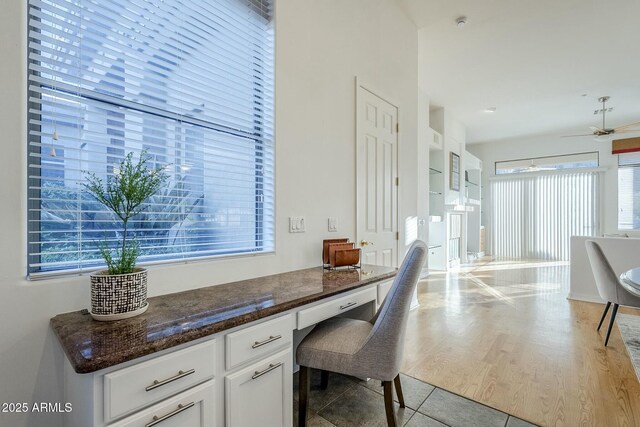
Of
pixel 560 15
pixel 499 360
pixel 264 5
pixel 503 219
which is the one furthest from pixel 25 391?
pixel 503 219

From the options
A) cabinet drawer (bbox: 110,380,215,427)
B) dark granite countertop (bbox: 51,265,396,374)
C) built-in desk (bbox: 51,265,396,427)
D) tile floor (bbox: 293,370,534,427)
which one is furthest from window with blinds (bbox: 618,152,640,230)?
cabinet drawer (bbox: 110,380,215,427)

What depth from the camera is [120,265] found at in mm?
1157

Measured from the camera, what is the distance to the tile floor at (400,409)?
1.67m

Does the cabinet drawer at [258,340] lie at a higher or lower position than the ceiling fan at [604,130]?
lower

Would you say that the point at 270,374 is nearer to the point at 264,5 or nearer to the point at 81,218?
the point at 81,218

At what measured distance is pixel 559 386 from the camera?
2020mm

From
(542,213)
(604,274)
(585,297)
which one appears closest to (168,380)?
(604,274)

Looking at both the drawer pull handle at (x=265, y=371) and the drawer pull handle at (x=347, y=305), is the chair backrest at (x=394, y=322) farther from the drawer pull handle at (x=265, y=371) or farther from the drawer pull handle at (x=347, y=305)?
the drawer pull handle at (x=265, y=371)

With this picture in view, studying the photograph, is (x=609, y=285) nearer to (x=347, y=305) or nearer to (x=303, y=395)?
(x=347, y=305)

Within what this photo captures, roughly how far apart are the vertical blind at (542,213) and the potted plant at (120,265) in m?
8.98

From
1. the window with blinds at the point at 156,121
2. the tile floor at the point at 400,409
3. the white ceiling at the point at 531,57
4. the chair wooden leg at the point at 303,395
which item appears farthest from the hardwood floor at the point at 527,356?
the white ceiling at the point at 531,57

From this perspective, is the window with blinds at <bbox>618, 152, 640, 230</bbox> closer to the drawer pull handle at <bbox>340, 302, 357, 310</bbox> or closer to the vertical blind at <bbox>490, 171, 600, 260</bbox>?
the vertical blind at <bbox>490, 171, 600, 260</bbox>

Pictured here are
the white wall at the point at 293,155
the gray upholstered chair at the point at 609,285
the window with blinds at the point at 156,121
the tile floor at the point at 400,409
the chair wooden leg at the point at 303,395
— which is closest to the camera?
the white wall at the point at 293,155

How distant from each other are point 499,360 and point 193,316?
242cm
